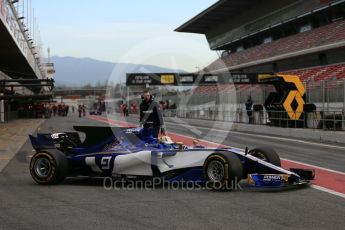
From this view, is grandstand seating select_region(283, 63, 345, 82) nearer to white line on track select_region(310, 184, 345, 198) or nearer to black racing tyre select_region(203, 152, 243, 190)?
white line on track select_region(310, 184, 345, 198)

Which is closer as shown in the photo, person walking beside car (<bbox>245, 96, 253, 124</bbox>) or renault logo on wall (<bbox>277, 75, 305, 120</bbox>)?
renault logo on wall (<bbox>277, 75, 305, 120</bbox>)

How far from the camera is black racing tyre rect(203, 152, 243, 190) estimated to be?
7.91 m

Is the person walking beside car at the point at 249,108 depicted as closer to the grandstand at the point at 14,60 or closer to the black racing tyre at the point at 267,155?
the grandstand at the point at 14,60

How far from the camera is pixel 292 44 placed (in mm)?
46719

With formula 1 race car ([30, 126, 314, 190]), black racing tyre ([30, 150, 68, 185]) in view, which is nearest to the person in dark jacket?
formula 1 race car ([30, 126, 314, 190])

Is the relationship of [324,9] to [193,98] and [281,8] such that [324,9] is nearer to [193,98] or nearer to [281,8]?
[281,8]

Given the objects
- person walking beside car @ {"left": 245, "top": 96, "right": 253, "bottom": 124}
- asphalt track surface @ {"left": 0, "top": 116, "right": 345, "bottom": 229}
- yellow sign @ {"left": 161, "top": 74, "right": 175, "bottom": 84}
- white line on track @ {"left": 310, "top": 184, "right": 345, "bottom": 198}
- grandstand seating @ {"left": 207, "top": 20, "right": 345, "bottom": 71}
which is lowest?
white line on track @ {"left": 310, "top": 184, "right": 345, "bottom": 198}

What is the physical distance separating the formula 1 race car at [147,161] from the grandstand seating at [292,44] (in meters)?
30.7

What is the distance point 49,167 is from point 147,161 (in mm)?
1886

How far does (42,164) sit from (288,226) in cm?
507

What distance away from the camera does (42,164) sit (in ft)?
30.7

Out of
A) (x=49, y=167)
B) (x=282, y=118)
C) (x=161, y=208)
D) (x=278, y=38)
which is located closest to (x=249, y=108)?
(x=282, y=118)

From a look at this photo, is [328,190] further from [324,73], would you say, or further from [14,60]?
[14,60]

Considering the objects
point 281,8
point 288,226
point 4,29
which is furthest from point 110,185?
point 281,8
